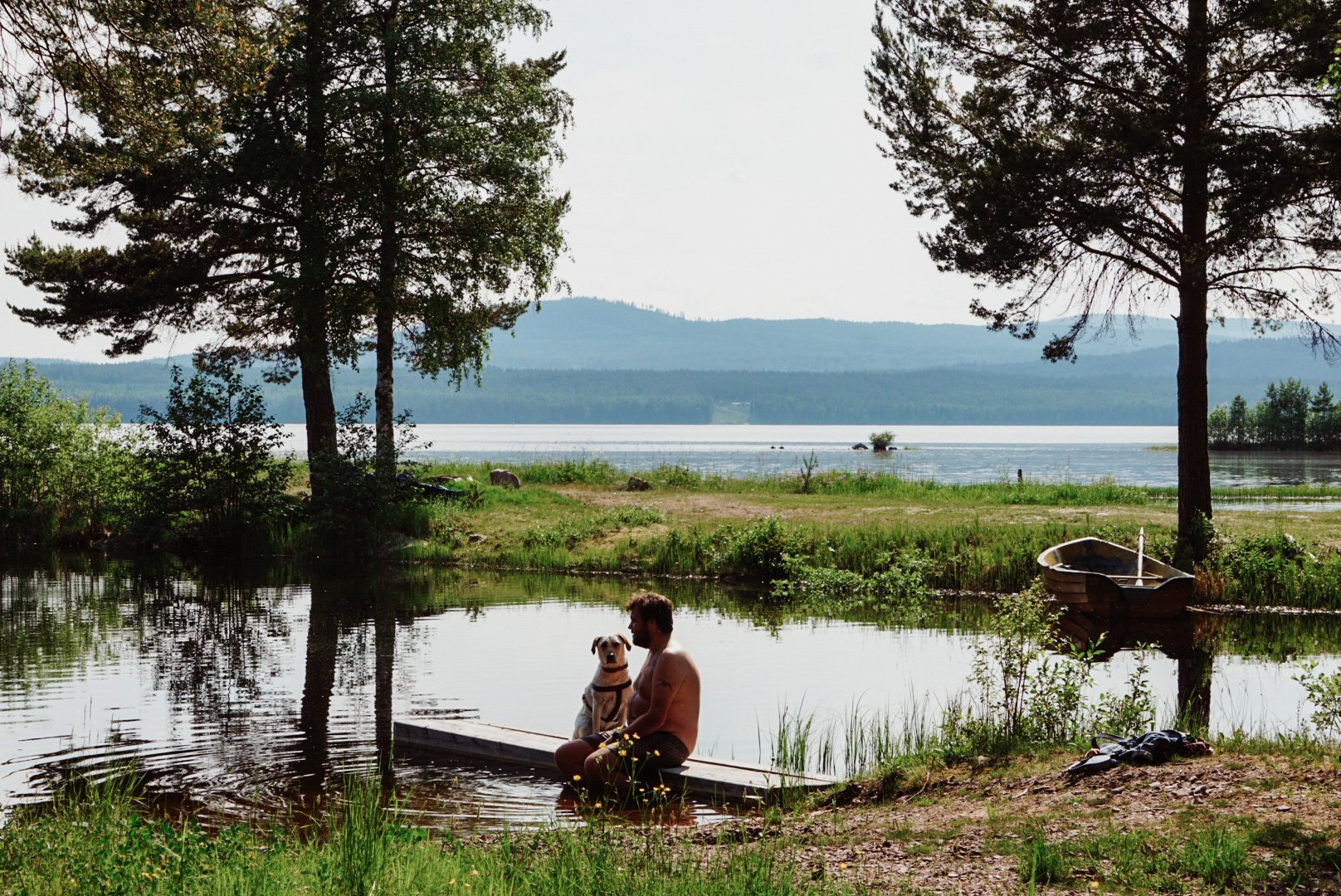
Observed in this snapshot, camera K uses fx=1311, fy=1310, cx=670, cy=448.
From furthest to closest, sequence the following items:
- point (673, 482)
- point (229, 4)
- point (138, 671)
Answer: point (673, 482), point (138, 671), point (229, 4)

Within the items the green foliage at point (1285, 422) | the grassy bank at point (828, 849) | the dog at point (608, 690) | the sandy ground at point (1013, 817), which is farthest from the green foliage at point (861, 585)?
the green foliage at point (1285, 422)

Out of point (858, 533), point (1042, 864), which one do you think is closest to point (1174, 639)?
point (858, 533)

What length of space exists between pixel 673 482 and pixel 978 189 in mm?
19283

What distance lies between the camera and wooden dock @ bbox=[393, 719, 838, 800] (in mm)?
9562

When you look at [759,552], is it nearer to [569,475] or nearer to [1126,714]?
[1126,714]

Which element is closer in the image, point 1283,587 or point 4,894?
point 4,894

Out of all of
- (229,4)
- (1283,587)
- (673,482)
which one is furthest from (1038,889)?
(673,482)

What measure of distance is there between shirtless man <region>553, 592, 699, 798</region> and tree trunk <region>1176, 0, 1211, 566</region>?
13.9m

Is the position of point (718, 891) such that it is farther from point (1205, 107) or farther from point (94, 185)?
point (94, 185)

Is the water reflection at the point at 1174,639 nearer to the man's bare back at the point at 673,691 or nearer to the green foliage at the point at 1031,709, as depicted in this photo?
the green foliage at the point at 1031,709

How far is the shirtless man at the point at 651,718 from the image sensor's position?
9.73m

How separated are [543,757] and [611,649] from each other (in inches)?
44.0

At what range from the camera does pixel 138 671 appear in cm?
1588

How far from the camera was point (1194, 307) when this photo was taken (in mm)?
22797
